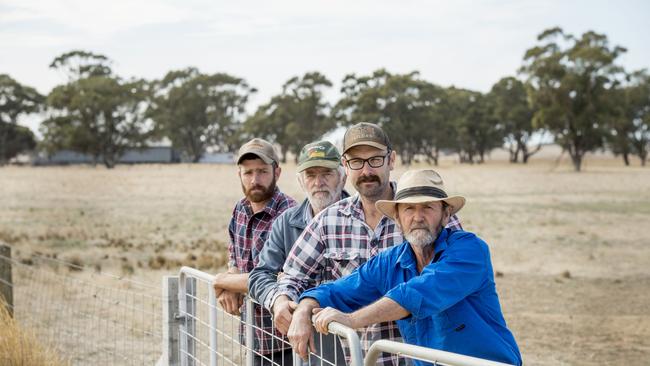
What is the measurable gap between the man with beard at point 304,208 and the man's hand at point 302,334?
0.52m

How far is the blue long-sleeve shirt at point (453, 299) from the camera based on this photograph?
3354mm

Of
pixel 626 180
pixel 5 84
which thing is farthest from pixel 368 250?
pixel 5 84

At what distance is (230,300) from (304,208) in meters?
0.63

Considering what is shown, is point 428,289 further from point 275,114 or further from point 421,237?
point 275,114

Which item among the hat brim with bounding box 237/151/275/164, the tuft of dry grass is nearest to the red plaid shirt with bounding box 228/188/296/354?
the hat brim with bounding box 237/151/275/164

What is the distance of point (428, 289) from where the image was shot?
3.33m

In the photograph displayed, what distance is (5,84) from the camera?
88750 mm

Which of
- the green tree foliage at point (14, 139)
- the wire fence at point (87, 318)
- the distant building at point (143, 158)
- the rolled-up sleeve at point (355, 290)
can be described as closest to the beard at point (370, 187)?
the rolled-up sleeve at point (355, 290)

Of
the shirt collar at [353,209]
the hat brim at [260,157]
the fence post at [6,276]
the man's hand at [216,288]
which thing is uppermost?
the hat brim at [260,157]

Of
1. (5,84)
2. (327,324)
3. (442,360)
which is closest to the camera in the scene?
(442,360)

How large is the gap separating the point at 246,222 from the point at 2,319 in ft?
9.32

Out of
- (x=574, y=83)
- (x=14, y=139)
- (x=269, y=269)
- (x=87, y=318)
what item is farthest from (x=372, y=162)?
(x=14, y=139)

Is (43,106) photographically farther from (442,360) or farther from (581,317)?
(442,360)

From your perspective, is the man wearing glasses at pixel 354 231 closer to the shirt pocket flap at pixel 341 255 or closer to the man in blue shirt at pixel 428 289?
the shirt pocket flap at pixel 341 255
